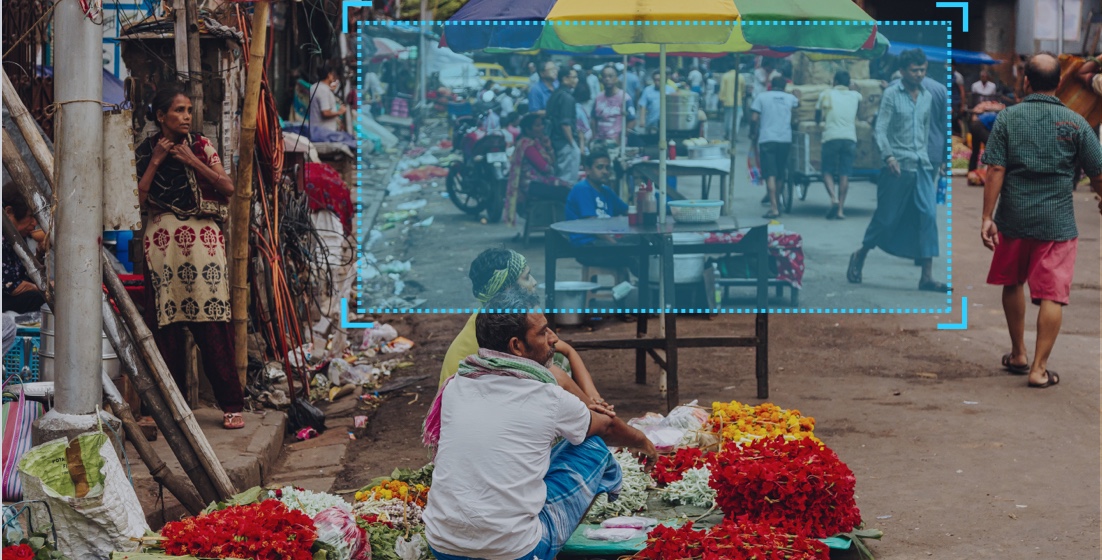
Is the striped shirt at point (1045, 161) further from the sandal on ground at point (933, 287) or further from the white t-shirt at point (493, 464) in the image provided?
the white t-shirt at point (493, 464)

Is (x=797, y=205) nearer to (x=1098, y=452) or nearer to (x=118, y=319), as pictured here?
(x=1098, y=452)

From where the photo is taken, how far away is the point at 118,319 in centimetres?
446

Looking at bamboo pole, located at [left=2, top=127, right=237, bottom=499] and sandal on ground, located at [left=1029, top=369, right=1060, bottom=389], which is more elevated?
bamboo pole, located at [left=2, top=127, right=237, bottom=499]

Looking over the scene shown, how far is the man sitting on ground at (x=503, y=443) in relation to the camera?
138 inches

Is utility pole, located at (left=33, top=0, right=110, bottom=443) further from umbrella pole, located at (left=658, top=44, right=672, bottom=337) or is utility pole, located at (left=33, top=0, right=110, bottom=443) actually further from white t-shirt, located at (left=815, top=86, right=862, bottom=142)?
white t-shirt, located at (left=815, top=86, right=862, bottom=142)

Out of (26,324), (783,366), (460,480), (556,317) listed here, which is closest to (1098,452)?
(783,366)

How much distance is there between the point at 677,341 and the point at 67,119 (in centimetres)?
365

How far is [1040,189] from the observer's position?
6.90 m

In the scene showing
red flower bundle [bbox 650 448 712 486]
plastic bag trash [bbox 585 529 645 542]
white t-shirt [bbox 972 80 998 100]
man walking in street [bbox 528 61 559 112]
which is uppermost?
white t-shirt [bbox 972 80 998 100]

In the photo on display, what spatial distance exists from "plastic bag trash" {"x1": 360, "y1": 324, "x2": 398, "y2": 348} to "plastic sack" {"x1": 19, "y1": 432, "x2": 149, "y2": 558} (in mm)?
4920

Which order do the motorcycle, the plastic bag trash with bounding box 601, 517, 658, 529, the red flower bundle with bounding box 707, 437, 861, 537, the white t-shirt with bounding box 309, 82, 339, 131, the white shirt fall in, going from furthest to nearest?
the white t-shirt with bounding box 309, 82, 339, 131
the white shirt
the motorcycle
the plastic bag trash with bounding box 601, 517, 658, 529
the red flower bundle with bounding box 707, 437, 861, 537

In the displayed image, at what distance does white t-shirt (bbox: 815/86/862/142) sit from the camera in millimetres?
6016

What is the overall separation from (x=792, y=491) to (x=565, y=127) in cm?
248
